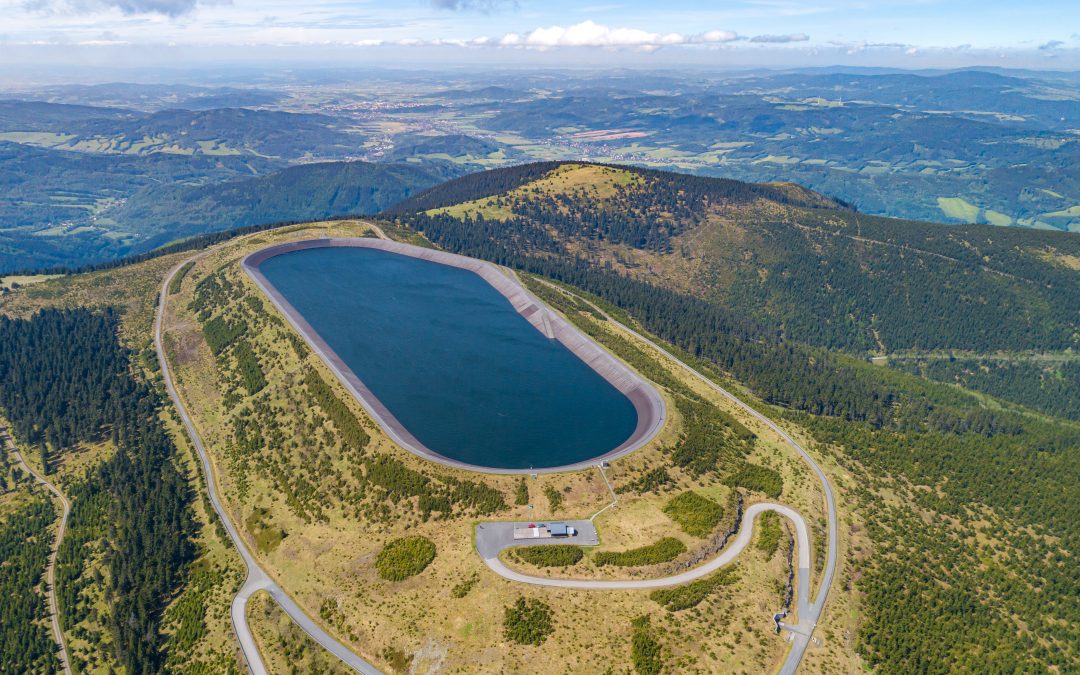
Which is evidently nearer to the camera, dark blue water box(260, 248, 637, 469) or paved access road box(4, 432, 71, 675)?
paved access road box(4, 432, 71, 675)

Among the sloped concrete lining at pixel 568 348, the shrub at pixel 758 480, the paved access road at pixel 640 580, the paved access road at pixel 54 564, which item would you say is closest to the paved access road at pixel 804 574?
the paved access road at pixel 640 580

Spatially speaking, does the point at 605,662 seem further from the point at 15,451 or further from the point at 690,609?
the point at 15,451

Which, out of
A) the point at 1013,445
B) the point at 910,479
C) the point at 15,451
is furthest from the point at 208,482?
the point at 1013,445

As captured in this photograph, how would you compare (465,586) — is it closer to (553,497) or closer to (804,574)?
(553,497)

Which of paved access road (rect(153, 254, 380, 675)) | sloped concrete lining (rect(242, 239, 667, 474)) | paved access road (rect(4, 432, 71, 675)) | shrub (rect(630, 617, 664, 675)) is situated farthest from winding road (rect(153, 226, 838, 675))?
paved access road (rect(4, 432, 71, 675))

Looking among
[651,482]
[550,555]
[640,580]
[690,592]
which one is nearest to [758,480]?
[651,482]

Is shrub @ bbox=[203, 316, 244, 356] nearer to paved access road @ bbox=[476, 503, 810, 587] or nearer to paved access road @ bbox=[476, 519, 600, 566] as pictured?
paved access road @ bbox=[476, 519, 600, 566]

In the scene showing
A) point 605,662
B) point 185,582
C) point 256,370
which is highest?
point 256,370

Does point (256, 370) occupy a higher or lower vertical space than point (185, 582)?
higher
